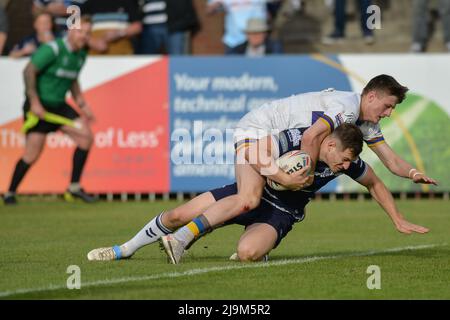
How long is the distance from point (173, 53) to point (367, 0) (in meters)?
4.02

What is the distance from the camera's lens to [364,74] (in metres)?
18.0

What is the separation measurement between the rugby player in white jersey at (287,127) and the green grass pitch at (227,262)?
492 millimetres

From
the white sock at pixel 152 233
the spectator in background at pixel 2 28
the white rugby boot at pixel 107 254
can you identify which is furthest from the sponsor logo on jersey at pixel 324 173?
the spectator in background at pixel 2 28

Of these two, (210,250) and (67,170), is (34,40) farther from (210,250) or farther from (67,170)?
(210,250)

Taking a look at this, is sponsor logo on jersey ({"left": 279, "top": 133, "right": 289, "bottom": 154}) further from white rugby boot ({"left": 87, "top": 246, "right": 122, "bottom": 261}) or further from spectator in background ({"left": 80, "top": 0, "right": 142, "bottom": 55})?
spectator in background ({"left": 80, "top": 0, "right": 142, "bottom": 55})

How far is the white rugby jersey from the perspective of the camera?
9750mm

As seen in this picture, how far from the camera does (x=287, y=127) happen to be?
33.2ft

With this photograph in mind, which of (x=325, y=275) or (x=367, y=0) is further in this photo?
(x=367, y=0)

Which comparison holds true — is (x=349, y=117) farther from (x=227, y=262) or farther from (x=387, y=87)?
(x=227, y=262)

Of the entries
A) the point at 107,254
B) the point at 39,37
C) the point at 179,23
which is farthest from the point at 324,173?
the point at 179,23

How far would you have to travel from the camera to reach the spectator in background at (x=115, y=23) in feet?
64.9

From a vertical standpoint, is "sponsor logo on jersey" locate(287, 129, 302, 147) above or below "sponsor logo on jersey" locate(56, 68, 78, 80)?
above

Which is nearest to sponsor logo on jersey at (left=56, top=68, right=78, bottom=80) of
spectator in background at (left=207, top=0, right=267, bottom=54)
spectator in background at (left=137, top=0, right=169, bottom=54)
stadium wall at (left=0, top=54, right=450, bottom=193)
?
stadium wall at (left=0, top=54, right=450, bottom=193)

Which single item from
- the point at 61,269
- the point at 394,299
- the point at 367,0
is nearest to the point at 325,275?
the point at 394,299
